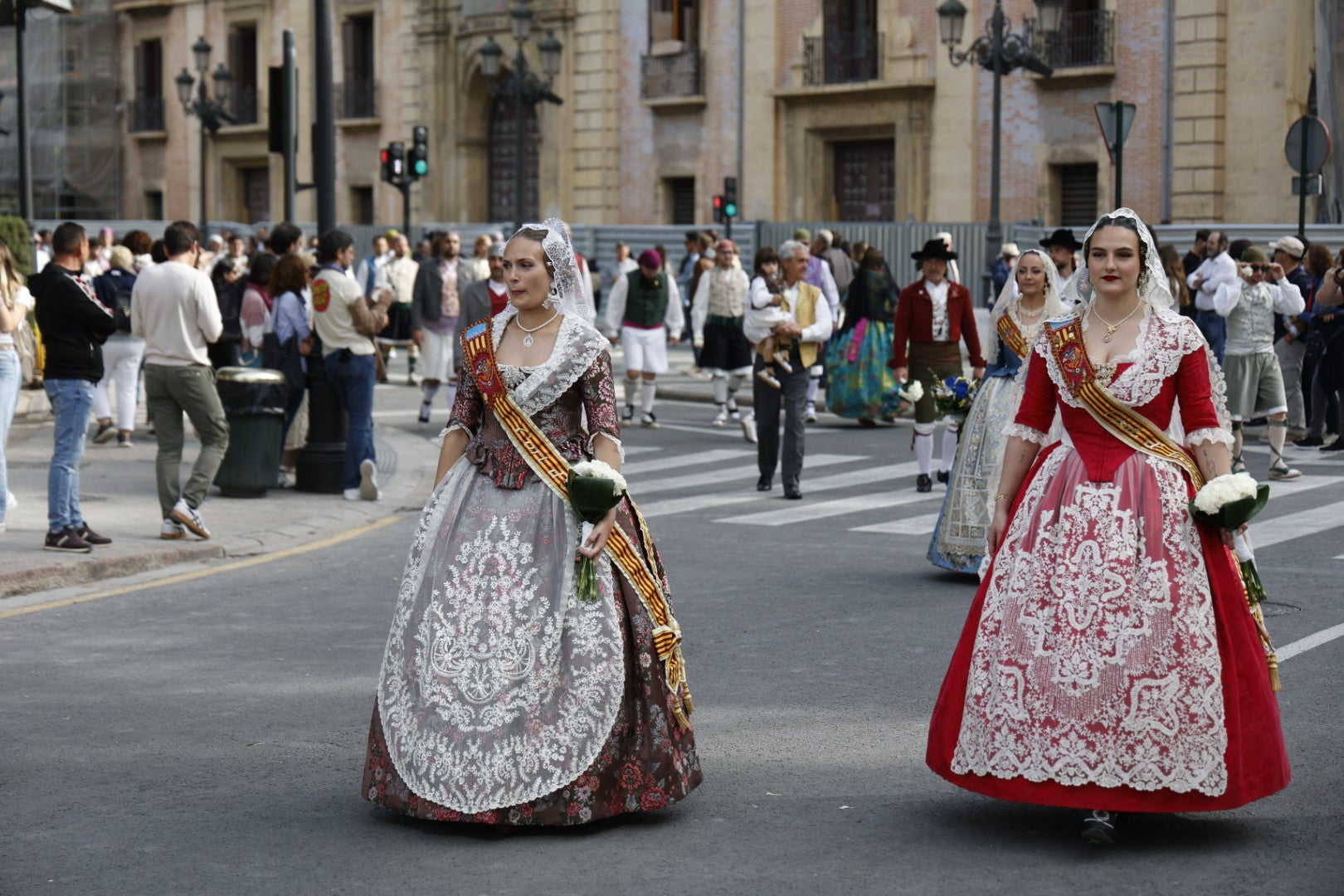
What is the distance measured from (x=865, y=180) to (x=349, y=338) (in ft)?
74.2

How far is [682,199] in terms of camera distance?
122 feet

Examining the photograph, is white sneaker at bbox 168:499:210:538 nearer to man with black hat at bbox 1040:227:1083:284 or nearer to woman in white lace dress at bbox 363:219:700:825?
man with black hat at bbox 1040:227:1083:284

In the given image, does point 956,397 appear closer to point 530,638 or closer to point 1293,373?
point 530,638

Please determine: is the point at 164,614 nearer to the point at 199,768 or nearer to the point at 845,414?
the point at 199,768

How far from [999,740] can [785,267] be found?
890 cm

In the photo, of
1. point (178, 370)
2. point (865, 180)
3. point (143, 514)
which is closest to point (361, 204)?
point (865, 180)

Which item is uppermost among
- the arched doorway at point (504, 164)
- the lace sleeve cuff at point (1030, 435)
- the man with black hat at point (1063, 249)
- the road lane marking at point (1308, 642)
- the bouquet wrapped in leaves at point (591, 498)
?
the arched doorway at point (504, 164)

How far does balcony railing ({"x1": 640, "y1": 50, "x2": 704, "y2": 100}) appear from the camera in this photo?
35750mm

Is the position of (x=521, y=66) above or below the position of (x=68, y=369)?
above

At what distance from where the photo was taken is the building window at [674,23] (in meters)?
36.0

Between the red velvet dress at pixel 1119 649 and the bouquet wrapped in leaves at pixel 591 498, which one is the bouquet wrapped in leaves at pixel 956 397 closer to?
the red velvet dress at pixel 1119 649

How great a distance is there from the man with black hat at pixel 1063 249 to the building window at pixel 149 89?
4023 centimetres

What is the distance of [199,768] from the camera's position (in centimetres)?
623

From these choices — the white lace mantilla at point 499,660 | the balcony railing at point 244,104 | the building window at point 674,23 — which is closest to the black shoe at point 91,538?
the white lace mantilla at point 499,660
